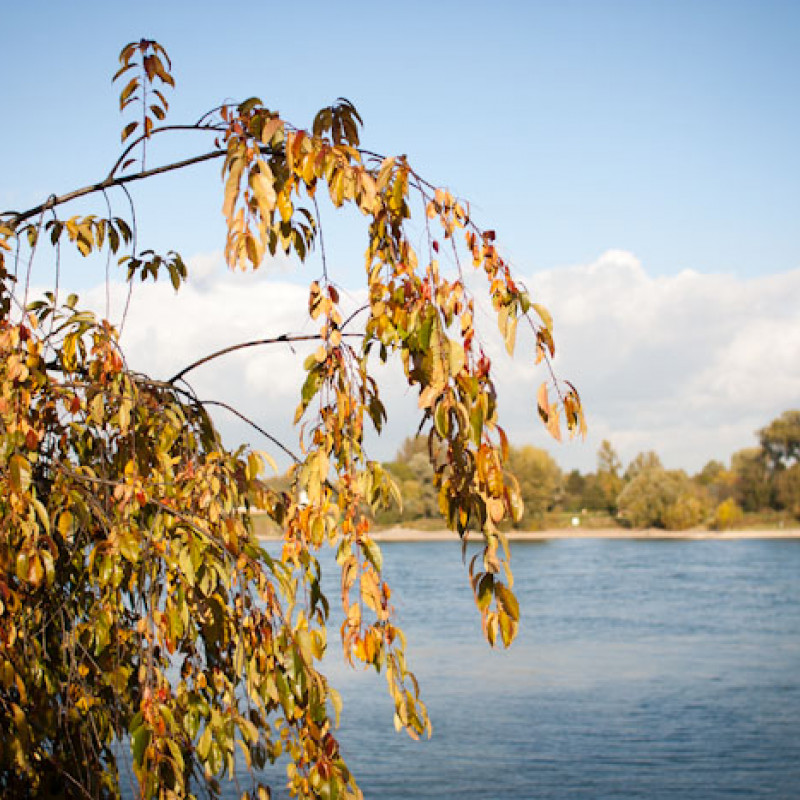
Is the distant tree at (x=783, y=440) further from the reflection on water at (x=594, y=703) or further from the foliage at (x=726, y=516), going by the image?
the reflection on water at (x=594, y=703)

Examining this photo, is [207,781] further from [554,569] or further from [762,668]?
[554,569]

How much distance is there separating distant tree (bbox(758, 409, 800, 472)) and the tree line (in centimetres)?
7

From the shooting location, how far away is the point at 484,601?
57.7 inches

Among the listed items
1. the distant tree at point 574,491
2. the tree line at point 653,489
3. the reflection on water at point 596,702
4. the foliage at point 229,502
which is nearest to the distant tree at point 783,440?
the tree line at point 653,489

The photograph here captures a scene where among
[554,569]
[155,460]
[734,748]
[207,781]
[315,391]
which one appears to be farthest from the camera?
[554,569]

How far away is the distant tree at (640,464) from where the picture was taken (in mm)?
66188

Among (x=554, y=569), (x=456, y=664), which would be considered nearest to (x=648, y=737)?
(x=456, y=664)

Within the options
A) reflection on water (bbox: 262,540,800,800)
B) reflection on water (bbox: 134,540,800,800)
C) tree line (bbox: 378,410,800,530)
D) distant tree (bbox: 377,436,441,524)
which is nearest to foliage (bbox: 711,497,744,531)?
tree line (bbox: 378,410,800,530)

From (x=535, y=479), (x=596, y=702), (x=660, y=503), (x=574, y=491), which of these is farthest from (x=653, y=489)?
(x=596, y=702)

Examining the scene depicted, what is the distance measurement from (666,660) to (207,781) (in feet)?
56.0

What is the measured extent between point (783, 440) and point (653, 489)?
483 inches

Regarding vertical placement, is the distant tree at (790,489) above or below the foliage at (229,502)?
below

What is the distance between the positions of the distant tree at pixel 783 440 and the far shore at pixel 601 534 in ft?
23.6

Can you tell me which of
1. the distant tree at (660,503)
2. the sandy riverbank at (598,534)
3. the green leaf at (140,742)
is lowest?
the sandy riverbank at (598,534)
